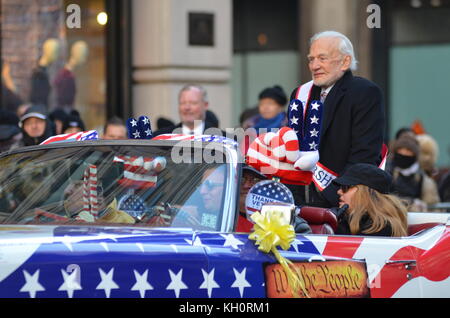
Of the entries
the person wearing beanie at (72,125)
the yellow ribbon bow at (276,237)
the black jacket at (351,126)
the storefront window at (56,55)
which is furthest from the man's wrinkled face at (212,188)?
the storefront window at (56,55)

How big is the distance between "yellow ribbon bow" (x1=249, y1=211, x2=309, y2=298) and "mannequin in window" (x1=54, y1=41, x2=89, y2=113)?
27.2 feet

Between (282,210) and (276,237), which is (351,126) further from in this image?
(276,237)

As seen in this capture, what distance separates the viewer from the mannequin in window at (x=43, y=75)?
12.3 m

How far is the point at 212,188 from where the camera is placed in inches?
191

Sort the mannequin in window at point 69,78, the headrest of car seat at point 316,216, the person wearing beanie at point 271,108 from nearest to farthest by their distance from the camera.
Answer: the headrest of car seat at point 316,216 → the person wearing beanie at point 271,108 → the mannequin in window at point 69,78

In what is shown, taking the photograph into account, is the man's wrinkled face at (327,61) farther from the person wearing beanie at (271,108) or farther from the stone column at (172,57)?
the stone column at (172,57)

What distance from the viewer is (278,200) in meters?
4.97

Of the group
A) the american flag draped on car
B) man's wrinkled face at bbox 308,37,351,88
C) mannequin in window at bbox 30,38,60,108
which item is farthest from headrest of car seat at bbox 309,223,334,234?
mannequin in window at bbox 30,38,60,108

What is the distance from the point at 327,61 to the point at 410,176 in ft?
13.1

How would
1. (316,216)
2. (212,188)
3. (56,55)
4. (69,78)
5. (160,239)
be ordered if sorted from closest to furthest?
(160,239) → (212,188) → (316,216) → (56,55) → (69,78)

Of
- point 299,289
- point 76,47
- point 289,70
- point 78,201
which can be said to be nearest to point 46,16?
point 76,47

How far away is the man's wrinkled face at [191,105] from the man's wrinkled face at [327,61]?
1910mm

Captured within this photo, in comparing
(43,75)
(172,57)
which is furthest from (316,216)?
(43,75)
